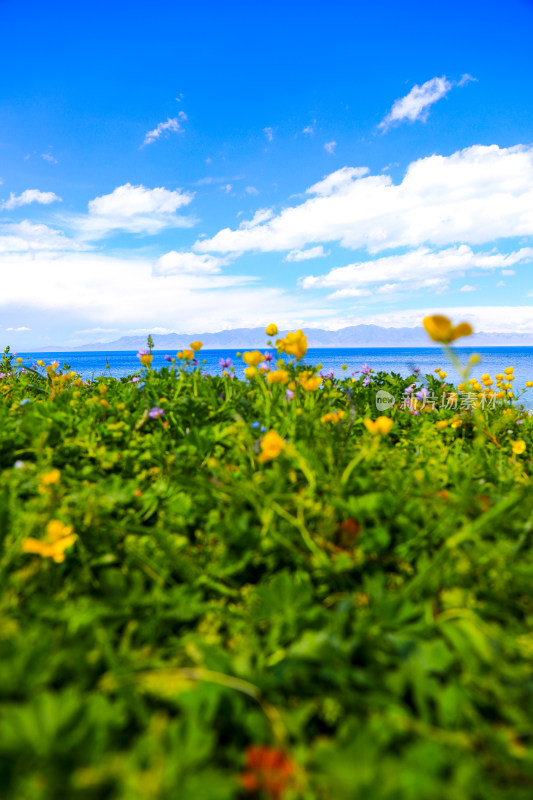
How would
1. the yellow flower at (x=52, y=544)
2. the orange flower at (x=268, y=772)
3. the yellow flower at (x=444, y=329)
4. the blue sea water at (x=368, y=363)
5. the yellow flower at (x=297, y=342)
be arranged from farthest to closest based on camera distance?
the blue sea water at (x=368, y=363)
the yellow flower at (x=297, y=342)
the yellow flower at (x=444, y=329)
the yellow flower at (x=52, y=544)
the orange flower at (x=268, y=772)

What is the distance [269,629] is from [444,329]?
3.56ft

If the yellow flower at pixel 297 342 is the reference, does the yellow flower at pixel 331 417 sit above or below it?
below

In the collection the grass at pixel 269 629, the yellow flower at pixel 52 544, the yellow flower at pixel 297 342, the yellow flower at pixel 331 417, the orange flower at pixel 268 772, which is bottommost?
the orange flower at pixel 268 772

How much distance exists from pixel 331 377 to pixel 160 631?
12.2 ft

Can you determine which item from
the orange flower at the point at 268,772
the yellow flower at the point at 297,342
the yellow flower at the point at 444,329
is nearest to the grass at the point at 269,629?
the orange flower at the point at 268,772

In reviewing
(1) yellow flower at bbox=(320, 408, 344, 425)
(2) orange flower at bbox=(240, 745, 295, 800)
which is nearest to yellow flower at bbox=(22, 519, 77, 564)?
(2) orange flower at bbox=(240, 745, 295, 800)

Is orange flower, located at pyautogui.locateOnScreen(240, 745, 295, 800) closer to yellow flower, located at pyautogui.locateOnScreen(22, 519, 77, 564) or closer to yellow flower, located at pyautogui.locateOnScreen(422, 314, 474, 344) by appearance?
yellow flower, located at pyautogui.locateOnScreen(22, 519, 77, 564)

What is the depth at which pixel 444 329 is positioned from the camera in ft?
4.82

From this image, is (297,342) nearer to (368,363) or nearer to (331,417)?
(331,417)

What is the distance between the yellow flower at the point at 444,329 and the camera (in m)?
1.45

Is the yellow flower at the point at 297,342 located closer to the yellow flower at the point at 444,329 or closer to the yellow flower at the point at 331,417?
the yellow flower at the point at 331,417

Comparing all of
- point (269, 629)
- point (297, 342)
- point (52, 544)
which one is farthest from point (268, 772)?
point (297, 342)

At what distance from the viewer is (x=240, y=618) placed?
1377mm

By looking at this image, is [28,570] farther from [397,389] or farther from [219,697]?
[397,389]
